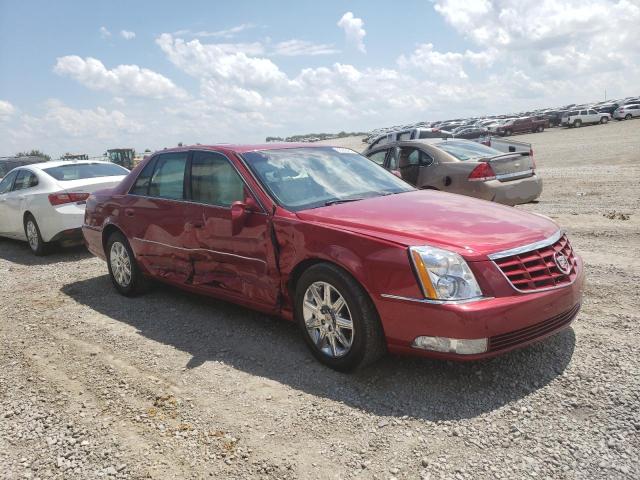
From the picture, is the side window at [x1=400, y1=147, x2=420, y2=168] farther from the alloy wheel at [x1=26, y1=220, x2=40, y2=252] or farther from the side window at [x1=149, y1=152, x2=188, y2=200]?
the alloy wheel at [x1=26, y1=220, x2=40, y2=252]

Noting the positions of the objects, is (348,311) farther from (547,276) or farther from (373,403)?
(547,276)

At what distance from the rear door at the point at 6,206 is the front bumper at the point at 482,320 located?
8487 millimetres

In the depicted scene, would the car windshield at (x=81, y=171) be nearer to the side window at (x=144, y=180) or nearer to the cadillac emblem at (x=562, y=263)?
the side window at (x=144, y=180)

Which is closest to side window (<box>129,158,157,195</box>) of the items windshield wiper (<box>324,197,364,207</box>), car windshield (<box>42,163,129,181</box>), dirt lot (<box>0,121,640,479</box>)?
dirt lot (<box>0,121,640,479</box>)

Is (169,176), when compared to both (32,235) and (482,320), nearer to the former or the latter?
(482,320)

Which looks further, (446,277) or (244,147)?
(244,147)

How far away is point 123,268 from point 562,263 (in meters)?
4.52

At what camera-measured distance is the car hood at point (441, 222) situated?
11.0 ft

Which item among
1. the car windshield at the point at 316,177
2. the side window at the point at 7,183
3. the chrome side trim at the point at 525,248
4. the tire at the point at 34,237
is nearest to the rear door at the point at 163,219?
the car windshield at the point at 316,177

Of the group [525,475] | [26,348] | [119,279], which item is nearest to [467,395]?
[525,475]

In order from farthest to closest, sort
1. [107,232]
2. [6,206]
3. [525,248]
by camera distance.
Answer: [6,206]
[107,232]
[525,248]

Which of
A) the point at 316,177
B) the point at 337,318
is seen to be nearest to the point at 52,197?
the point at 316,177

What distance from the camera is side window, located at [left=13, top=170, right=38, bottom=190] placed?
8922 mm

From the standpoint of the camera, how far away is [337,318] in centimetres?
363
